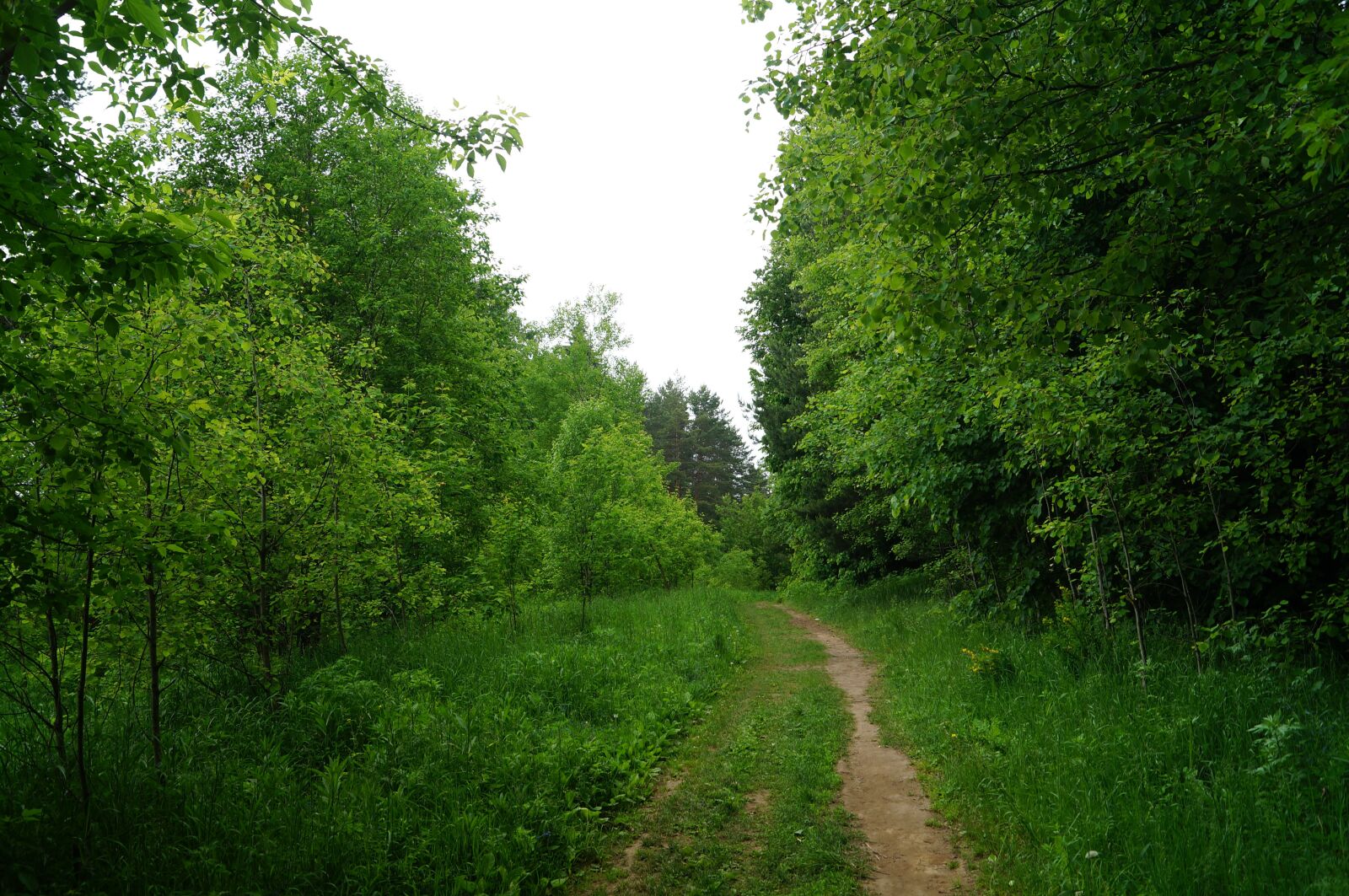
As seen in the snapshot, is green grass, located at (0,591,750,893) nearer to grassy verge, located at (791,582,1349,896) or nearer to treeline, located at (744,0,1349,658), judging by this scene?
grassy verge, located at (791,582,1349,896)

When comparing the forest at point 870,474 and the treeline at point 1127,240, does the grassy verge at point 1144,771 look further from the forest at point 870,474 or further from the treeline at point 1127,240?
the treeline at point 1127,240

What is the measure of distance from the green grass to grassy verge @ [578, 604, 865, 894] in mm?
340

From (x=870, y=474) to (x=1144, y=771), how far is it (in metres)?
6.29

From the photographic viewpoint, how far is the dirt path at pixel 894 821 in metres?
4.62

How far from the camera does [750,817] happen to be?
5.71 meters

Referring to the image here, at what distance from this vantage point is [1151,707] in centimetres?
585

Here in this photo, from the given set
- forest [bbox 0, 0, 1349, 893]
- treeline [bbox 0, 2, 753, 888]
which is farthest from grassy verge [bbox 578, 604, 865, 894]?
treeline [bbox 0, 2, 753, 888]

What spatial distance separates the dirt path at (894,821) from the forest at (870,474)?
0.36ft

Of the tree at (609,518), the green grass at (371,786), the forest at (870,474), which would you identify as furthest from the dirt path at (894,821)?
the tree at (609,518)

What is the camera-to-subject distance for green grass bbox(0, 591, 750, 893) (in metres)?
4.39

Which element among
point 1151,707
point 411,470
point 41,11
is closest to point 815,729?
point 1151,707

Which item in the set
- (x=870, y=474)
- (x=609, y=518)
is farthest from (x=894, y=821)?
(x=609, y=518)

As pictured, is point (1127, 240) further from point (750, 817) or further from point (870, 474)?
point (870, 474)

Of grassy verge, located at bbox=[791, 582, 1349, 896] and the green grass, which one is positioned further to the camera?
the green grass
